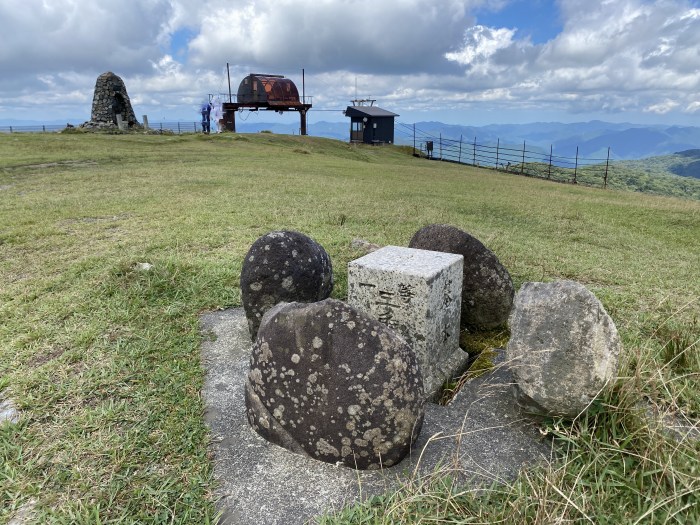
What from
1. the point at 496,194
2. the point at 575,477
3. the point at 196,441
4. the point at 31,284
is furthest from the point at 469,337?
the point at 496,194

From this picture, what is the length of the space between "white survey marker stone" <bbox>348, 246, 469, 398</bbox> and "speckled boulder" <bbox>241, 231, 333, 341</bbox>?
732 mm

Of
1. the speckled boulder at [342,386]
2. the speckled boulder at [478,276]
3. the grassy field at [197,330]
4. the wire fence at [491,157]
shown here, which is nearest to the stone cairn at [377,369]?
the speckled boulder at [342,386]

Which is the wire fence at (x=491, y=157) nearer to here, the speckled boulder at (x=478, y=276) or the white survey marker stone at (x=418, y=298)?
the speckled boulder at (x=478, y=276)

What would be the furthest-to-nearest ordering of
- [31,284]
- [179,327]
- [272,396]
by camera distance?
[31,284]
[179,327]
[272,396]

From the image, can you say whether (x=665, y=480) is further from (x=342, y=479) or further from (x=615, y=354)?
(x=342, y=479)

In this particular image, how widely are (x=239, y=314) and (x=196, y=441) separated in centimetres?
239

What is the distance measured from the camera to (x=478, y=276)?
17.5ft

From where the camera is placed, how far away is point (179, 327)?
5.30 metres

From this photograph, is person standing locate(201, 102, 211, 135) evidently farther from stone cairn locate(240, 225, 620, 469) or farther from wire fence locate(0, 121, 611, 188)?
stone cairn locate(240, 225, 620, 469)

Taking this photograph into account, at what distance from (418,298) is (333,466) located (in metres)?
1.61

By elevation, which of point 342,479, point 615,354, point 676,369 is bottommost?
point 342,479

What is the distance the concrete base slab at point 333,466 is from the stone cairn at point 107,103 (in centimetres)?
3771

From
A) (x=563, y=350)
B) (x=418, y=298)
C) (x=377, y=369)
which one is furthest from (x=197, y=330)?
(x=563, y=350)

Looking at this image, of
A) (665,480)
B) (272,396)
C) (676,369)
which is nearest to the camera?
(665,480)
